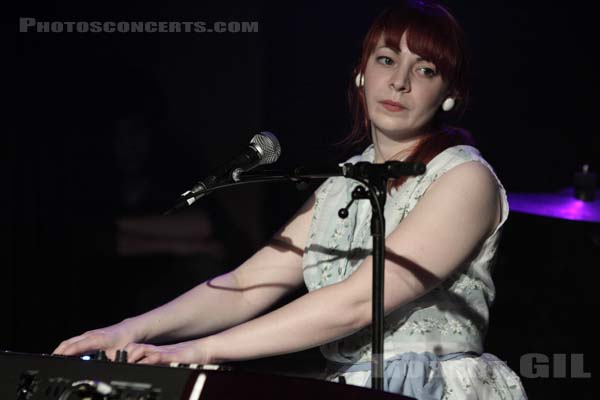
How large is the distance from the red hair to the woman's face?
18 millimetres

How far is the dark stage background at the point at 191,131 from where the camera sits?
9.32 ft

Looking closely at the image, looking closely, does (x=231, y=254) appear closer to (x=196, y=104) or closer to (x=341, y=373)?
(x=196, y=104)

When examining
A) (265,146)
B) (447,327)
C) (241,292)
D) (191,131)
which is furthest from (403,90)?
(191,131)

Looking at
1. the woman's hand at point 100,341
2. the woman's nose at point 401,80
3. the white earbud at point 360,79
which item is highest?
the white earbud at point 360,79

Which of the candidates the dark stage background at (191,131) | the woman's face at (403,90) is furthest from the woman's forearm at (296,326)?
the dark stage background at (191,131)

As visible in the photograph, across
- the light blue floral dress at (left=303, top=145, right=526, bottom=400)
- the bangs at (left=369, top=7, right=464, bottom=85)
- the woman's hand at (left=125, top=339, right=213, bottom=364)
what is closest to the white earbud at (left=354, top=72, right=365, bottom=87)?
the bangs at (left=369, top=7, right=464, bottom=85)

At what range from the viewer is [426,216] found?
1.75 m

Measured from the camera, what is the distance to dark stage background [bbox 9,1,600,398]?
284cm

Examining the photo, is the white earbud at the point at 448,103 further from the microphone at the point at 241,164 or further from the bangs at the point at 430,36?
the microphone at the point at 241,164

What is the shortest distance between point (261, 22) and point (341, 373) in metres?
1.58

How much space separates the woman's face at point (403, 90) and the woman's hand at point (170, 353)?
64 cm

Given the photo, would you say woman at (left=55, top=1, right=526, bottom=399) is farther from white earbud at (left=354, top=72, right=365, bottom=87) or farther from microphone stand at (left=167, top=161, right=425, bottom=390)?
microphone stand at (left=167, top=161, right=425, bottom=390)

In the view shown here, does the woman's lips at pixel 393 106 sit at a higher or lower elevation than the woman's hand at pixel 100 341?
higher

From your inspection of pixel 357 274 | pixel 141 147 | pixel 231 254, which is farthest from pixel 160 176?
pixel 357 274
